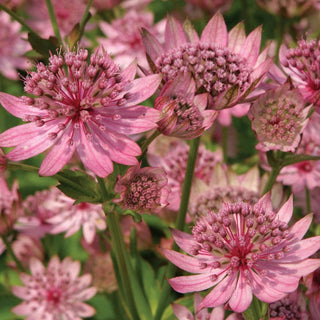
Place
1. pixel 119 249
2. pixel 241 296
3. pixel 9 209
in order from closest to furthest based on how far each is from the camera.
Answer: pixel 241 296, pixel 119 249, pixel 9 209

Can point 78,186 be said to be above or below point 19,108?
below

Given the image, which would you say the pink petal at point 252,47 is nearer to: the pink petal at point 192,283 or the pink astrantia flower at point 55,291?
the pink petal at point 192,283

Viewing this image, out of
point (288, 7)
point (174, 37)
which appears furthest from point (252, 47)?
point (288, 7)

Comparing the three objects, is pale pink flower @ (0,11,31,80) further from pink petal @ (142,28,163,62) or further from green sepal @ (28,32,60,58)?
pink petal @ (142,28,163,62)

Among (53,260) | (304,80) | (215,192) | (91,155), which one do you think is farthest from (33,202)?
(304,80)

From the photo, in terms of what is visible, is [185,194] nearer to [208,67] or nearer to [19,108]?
[208,67]

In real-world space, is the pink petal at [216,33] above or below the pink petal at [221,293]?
above

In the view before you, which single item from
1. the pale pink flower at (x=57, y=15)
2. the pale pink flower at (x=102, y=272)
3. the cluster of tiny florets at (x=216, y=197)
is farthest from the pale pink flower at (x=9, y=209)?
the pale pink flower at (x=57, y=15)

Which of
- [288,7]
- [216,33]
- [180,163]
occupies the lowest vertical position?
[180,163]
